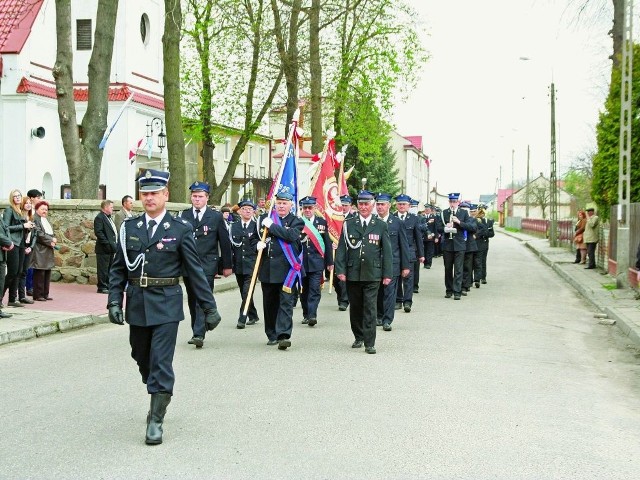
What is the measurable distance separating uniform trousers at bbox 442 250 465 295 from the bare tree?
7.63 meters

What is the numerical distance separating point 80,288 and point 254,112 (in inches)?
782

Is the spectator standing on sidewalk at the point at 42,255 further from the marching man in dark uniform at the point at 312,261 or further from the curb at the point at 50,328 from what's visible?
the marching man in dark uniform at the point at 312,261

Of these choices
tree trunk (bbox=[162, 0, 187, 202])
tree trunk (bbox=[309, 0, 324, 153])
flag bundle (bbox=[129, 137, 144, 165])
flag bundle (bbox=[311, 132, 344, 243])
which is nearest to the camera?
flag bundle (bbox=[311, 132, 344, 243])

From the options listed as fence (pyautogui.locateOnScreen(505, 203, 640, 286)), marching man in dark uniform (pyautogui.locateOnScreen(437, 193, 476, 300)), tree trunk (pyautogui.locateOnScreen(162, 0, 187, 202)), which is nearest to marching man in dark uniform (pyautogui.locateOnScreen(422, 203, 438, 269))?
fence (pyautogui.locateOnScreen(505, 203, 640, 286))

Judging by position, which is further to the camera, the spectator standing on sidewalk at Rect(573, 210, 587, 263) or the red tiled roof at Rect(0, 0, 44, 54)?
the red tiled roof at Rect(0, 0, 44, 54)

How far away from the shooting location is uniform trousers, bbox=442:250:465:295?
688 inches

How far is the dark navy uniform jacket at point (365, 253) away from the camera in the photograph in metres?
10.5

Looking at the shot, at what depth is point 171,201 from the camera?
22484 millimetres

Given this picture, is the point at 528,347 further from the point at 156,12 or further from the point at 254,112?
the point at 156,12

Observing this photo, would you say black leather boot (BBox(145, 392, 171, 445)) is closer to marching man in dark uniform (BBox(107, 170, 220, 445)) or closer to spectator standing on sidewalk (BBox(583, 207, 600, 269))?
marching man in dark uniform (BBox(107, 170, 220, 445))

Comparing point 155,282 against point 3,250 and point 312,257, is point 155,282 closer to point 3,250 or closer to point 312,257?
point 3,250

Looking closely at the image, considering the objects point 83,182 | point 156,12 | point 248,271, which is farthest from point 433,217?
A: point 156,12

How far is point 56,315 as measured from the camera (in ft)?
41.9

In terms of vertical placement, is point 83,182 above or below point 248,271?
above
